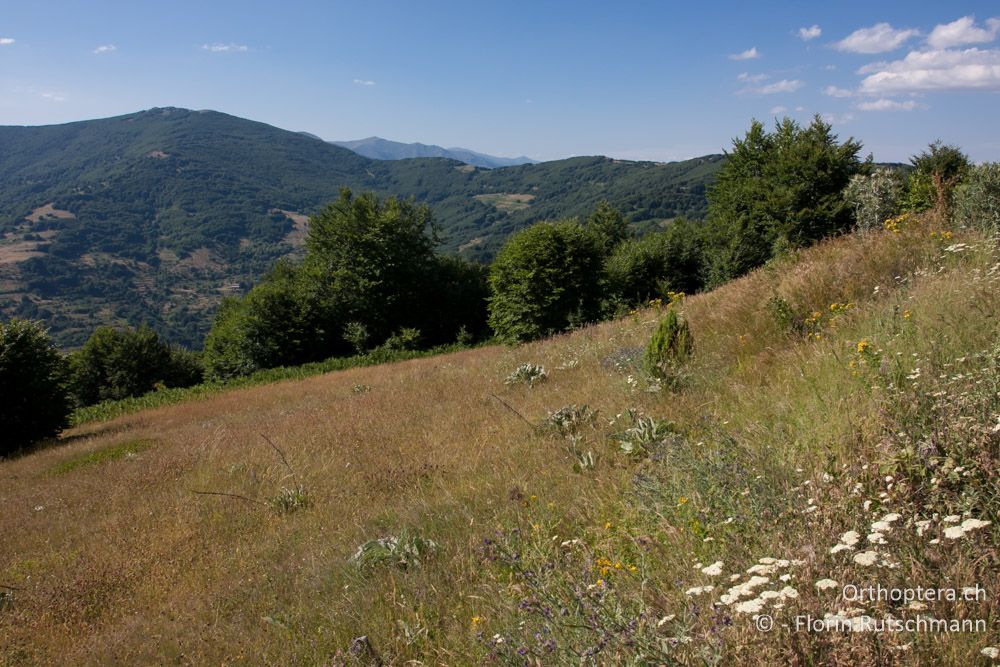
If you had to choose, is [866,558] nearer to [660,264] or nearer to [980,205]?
[980,205]

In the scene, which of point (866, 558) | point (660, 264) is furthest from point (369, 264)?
point (866, 558)

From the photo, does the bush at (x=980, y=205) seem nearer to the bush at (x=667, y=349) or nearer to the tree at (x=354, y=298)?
the bush at (x=667, y=349)

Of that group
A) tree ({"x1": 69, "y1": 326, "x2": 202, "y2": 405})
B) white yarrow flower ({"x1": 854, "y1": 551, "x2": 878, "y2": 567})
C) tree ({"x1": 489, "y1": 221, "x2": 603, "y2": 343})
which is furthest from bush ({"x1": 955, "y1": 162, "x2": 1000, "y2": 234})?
tree ({"x1": 69, "y1": 326, "x2": 202, "y2": 405})

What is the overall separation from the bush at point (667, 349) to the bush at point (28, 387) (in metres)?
18.0

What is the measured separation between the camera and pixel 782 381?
4500mm

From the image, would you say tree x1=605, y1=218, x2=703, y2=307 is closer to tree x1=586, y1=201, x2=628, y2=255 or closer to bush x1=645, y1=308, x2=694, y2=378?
tree x1=586, y1=201, x2=628, y2=255

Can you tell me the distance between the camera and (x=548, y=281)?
94.8ft

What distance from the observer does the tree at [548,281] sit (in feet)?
94.5

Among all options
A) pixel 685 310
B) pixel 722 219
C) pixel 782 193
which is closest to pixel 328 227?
pixel 722 219

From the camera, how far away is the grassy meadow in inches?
76.0

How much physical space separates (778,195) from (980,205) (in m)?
27.4

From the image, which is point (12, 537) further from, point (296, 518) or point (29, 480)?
point (29, 480)

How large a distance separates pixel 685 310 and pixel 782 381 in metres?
4.79

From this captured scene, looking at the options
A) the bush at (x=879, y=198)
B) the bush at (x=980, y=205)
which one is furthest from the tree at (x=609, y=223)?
the bush at (x=980, y=205)
